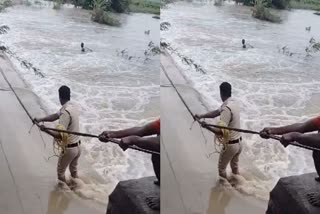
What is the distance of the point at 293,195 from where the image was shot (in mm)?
1509

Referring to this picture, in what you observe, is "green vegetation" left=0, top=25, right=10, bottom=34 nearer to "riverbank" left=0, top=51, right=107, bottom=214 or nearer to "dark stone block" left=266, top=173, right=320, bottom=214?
"riverbank" left=0, top=51, right=107, bottom=214

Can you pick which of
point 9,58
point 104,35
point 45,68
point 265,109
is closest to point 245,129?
point 265,109

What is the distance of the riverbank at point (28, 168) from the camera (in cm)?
152

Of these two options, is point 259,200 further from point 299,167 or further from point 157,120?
point 157,120

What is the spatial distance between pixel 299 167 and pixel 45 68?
2.60 feet

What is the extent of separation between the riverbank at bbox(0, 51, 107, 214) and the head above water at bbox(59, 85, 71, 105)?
0.21 ft

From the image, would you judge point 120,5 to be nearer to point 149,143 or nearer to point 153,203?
point 149,143

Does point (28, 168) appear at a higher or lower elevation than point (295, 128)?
lower

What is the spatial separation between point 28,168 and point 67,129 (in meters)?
0.17

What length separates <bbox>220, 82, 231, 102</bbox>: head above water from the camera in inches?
60.1

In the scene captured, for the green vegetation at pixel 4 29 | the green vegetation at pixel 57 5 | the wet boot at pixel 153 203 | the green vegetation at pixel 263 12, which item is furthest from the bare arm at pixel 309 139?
the green vegetation at pixel 4 29

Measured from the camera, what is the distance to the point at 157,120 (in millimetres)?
1554

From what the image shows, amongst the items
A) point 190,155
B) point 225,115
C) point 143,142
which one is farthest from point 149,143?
point 225,115

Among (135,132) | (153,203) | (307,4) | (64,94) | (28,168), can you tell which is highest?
(307,4)
